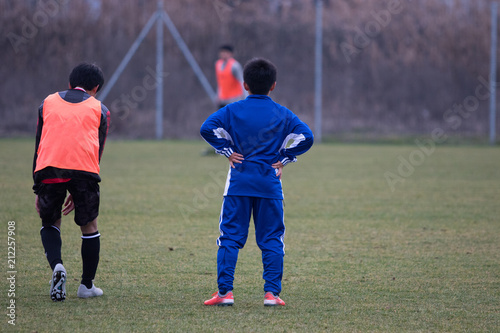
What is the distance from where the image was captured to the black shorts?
11.9 feet

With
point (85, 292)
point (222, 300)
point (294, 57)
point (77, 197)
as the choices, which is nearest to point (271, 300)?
point (222, 300)

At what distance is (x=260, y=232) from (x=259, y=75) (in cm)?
90

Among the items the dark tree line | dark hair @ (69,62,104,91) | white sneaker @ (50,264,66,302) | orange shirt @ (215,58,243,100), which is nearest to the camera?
white sneaker @ (50,264,66,302)

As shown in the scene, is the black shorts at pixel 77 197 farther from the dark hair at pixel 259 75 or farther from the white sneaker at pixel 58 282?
the dark hair at pixel 259 75

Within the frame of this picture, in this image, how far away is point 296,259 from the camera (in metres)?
4.84

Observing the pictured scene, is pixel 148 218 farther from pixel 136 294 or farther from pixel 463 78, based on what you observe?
pixel 463 78

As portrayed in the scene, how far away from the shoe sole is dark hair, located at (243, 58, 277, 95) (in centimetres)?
148

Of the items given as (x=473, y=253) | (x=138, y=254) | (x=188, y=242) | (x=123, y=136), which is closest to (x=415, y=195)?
(x=473, y=253)

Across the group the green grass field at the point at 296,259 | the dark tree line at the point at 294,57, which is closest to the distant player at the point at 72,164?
the green grass field at the point at 296,259

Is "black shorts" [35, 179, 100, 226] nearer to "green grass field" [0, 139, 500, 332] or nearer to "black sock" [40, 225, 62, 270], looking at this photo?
"black sock" [40, 225, 62, 270]

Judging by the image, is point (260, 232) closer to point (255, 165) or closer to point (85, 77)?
point (255, 165)

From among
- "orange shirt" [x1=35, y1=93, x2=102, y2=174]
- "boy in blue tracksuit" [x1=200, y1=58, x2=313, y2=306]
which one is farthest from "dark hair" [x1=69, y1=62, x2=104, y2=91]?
"boy in blue tracksuit" [x1=200, y1=58, x2=313, y2=306]

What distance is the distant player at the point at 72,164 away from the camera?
3582mm

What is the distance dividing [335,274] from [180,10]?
49.5 ft
